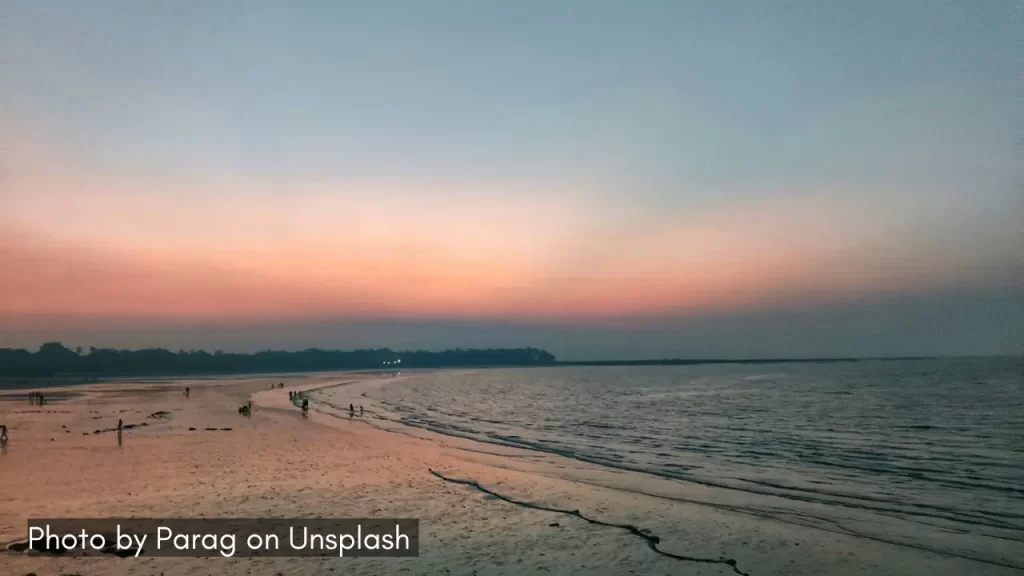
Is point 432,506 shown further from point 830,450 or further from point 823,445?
point 823,445

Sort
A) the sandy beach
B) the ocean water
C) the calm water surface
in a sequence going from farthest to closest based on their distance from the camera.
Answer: the calm water surface, the ocean water, the sandy beach

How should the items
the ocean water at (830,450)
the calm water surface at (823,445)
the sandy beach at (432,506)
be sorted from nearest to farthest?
1. the sandy beach at (432,506)
2. the ocean water at (830,450)
3. the calm water surface at (823,445)

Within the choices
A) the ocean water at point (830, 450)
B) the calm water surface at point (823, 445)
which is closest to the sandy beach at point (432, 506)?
the ocean water at point (830, 450)

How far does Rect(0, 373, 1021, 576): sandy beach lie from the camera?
14133mm

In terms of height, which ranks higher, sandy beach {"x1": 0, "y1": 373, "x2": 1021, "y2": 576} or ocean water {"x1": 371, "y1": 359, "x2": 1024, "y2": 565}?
sandy beach {"x1": 0, "y1": 373, "x2": 1021, "y2": 576}

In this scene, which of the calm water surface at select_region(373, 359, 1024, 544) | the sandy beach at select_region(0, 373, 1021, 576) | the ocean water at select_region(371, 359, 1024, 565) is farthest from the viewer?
the calm water surface at select_region(373, 359, 1024, 544)

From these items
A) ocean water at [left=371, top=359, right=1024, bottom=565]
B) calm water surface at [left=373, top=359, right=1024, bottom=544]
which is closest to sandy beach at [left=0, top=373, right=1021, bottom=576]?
ocean water at [left=371, top=359, right=1024, bottom=565]

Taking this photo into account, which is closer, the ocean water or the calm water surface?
the ocean water

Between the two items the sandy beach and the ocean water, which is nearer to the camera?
the sandy beach

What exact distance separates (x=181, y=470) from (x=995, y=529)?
97.4 ft

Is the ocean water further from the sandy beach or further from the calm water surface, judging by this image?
the sandy beach

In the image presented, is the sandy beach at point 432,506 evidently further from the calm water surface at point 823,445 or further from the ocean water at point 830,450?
the calm water surface at point 823,445

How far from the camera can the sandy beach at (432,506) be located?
1413cm

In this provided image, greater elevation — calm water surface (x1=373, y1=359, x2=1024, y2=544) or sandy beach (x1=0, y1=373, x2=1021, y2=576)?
sandy beach (x1=0, y1=373, x2=1021, y2=576)
